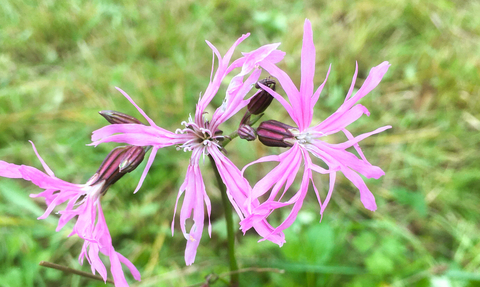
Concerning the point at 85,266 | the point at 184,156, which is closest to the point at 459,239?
the point at 184,156

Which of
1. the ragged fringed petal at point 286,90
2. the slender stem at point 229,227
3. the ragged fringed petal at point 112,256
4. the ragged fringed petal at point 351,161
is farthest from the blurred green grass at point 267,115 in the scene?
the ragged fringed petal at point 286,90

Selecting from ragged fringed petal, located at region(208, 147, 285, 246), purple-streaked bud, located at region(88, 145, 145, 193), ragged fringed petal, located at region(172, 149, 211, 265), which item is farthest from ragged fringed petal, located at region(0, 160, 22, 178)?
ragged fringed petal, located at region(208, 147, 285, 246)

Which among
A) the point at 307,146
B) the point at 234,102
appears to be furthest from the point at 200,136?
the point at 307,146

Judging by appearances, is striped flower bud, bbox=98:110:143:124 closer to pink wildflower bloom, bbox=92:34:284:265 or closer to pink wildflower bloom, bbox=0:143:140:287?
pink wildflower bloom, bbox=92:34:284:265

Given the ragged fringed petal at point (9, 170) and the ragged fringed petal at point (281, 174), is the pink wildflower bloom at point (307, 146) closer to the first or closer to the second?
the ragged fringed petal at point (281, 174)

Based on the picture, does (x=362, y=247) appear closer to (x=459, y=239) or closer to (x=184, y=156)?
(x=459, y=239)

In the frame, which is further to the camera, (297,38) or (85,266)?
(297,38)
